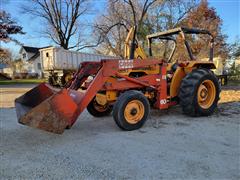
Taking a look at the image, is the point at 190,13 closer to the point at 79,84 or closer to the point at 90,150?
the point at 79,84

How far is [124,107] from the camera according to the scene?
444cm

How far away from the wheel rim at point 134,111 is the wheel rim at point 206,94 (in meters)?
1.74

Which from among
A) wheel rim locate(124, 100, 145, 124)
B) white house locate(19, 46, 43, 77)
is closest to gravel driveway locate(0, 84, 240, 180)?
wheel rim locate(124, 100, 145, 124)

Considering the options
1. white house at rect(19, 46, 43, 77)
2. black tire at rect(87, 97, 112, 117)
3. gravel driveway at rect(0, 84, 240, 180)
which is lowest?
gravel driveway at rect(0, 84, 240, 180)

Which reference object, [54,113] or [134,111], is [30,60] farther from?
[54,113]

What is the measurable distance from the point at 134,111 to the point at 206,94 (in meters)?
2.28

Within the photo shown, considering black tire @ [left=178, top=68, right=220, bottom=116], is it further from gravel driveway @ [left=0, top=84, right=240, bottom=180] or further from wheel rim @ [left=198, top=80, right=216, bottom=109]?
gravel driveway @ [left=0, top=84, right=240, bottom=180]

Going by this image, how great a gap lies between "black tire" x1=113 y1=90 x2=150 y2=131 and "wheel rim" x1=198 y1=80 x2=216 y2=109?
170 centimetres

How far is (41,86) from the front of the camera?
15.7 feet

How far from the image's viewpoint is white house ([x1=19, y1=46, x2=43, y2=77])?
46.0 meters

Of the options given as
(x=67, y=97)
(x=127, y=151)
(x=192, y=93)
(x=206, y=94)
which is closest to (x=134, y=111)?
(x=127, y=151)

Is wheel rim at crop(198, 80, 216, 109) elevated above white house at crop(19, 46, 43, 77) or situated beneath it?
situated beneath

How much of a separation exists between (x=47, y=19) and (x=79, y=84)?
76.6 ft

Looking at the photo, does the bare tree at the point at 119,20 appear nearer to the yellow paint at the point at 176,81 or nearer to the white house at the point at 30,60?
the yellow paint at the point at 176,81
